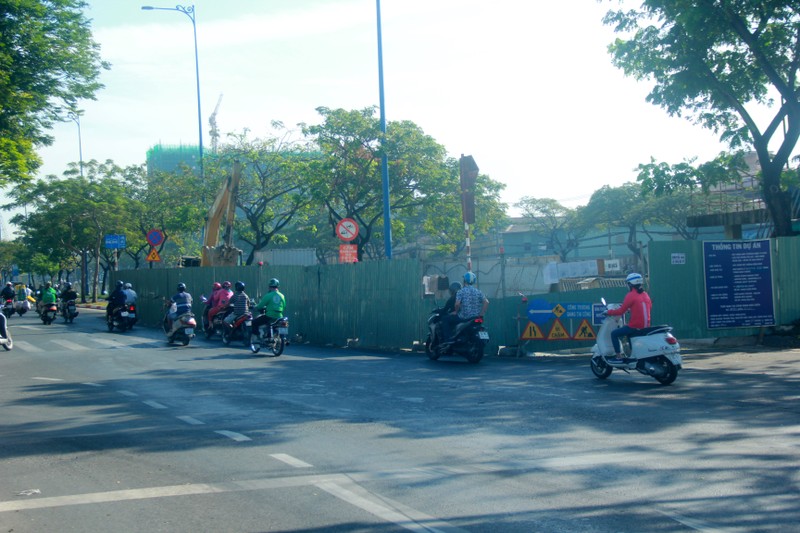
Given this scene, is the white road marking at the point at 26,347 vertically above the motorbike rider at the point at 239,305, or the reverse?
the motorbike rider at the point at 239,305

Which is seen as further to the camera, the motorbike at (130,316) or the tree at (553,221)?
the tree at (553,221)

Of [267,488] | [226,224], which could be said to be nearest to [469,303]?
[267,488]

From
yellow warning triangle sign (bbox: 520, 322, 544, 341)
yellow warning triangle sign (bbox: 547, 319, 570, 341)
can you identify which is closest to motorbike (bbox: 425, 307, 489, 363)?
yellow warning triangle sign (bbox: 520, 322, 544, 341)

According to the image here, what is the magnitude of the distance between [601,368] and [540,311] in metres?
3.92

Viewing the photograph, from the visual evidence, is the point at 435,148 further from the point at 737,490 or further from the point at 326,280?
the point at 737,490

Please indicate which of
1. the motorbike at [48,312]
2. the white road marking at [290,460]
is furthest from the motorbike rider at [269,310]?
the motorbike at [48,312]

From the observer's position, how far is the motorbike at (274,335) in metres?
17.8

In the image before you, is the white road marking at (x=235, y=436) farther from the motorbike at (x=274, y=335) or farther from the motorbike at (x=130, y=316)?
the motorbike at (x=130, y=316)

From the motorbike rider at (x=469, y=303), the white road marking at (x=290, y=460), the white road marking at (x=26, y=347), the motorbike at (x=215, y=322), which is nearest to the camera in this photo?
the white road marking at (x=290, y=460)

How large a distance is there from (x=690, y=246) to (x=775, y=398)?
23.1ft

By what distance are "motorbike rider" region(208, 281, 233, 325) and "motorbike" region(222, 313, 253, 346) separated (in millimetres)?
1072

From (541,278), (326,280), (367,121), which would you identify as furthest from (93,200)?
(326,280)

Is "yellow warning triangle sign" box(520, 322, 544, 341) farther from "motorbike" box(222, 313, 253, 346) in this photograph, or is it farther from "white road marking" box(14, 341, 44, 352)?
"white road marking" box(14, 341, 44, 352)

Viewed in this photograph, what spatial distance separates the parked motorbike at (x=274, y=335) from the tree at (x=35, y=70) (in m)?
9.45
